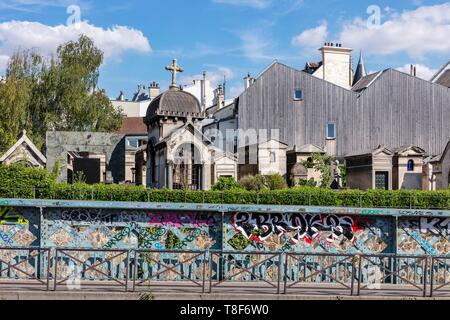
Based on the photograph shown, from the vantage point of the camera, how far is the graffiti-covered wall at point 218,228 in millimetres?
18984

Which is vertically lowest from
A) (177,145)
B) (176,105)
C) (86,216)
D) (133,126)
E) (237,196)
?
(86,216)

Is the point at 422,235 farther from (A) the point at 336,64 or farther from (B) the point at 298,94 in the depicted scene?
(A) the point at 336,64

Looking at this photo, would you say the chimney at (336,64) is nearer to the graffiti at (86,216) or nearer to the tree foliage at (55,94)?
the tree foliage at (55,94)

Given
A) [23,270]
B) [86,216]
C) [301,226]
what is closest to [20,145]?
[86,216]

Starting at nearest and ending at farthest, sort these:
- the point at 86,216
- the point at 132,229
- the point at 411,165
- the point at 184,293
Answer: the point at 184,293 < the point at 86,216 < the point at 132,229 < the point at 411,165

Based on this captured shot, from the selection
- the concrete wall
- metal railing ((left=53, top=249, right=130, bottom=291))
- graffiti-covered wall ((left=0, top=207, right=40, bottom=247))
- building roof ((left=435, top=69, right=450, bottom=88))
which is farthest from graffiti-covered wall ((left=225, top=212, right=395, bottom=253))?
building roof ((left=435, top=69, right=450, bottom=88))

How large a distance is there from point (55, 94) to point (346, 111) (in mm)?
22973

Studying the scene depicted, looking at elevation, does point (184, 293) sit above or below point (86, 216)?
below

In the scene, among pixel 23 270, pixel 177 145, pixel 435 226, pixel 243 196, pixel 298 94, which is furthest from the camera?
pixel 298 94

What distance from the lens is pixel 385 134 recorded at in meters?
48.7

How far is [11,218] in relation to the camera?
18953mm

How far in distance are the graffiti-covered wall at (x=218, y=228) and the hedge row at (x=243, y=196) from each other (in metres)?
3.28
